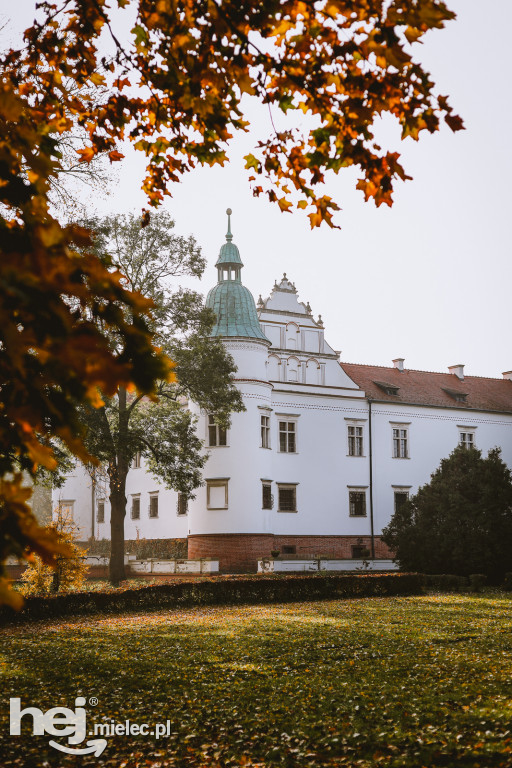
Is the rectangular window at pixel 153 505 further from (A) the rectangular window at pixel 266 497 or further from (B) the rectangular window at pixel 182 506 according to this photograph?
(A) the rectangular window at pixel 266 497

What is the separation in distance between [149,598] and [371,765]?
53.5 ft

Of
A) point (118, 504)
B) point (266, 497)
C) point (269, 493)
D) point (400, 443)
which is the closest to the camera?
point (118, 504)

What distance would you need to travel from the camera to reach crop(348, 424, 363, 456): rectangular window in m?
40.0

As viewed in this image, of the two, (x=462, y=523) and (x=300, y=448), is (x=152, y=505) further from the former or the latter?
(x=462, y=523)

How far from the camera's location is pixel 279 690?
27.1 ft

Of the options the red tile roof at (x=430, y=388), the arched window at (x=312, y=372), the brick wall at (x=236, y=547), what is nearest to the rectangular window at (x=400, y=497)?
the red tile roof at (x=430, y=388)

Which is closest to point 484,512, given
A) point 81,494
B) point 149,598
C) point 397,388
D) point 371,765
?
point 149,598

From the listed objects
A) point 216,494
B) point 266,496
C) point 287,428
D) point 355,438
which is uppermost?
point 287,428

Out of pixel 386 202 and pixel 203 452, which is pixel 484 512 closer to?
pixel 203 452

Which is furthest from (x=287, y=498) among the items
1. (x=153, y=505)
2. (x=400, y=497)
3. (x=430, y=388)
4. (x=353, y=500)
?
(x=430, y=388)

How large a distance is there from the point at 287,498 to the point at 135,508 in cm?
1048
